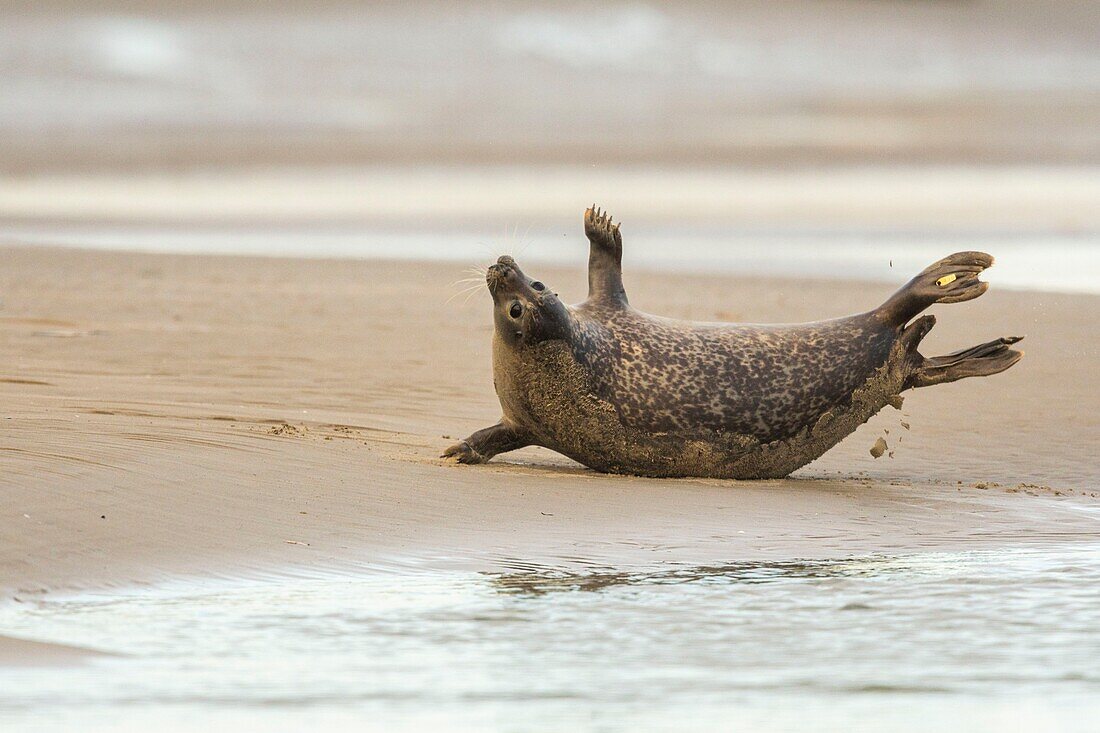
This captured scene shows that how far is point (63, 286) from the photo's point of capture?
20.1 meters

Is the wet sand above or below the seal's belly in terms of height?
below

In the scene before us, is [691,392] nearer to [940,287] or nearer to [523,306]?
[523,306]

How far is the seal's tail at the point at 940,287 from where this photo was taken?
7.84 meters

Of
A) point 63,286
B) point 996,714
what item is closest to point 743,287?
point 63,286

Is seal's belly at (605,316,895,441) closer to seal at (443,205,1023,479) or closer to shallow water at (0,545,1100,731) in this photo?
seal at (443,205,1023,479)

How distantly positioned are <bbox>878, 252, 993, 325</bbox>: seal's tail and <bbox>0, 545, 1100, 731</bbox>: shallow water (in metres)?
2.33

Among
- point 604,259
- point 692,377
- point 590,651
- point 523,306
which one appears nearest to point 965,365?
point 692,377

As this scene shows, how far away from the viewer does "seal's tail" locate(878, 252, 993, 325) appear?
309 inches

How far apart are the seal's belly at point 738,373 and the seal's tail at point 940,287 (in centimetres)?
12

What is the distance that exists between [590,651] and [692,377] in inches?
129

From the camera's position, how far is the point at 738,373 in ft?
25.0

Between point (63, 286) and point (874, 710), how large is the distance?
17712mm

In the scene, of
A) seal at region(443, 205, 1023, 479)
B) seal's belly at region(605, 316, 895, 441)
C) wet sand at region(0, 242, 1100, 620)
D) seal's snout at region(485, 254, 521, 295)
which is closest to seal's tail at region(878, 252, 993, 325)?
seal at region(443, 205, 1023, 479)

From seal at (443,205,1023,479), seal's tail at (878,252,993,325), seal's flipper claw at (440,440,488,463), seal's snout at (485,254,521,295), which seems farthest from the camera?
seal's tail at (878,252,993,325)
